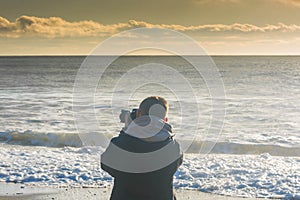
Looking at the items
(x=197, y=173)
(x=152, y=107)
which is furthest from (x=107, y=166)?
(x=197, y=173)

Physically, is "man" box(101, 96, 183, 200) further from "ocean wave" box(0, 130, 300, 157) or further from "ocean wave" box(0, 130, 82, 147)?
"ocean wave" box(0, 130, 82, 147)

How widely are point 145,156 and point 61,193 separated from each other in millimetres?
4874

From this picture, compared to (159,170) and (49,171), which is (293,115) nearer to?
(49,171)

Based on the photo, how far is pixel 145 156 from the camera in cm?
344

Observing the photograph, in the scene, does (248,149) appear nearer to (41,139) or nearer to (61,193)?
(41,139)

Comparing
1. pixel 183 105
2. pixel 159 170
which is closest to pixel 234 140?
pixel 183 105

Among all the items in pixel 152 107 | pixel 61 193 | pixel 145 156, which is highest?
pixel 152 107

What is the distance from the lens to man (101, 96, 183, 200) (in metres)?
3.38

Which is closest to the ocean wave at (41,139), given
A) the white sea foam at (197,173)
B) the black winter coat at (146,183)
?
the white sea foam at (197,173)

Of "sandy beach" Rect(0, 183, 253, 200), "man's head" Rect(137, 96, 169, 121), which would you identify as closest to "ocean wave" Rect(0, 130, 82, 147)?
"sandy beach" Rect(0, 183, 253, 200)

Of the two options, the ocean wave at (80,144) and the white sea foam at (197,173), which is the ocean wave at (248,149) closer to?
the ocean wave at (80,144)

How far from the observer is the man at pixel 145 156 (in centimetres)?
338

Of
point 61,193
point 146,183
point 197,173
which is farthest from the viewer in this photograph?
point 197,173

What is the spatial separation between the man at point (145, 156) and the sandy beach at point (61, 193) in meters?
4.28
